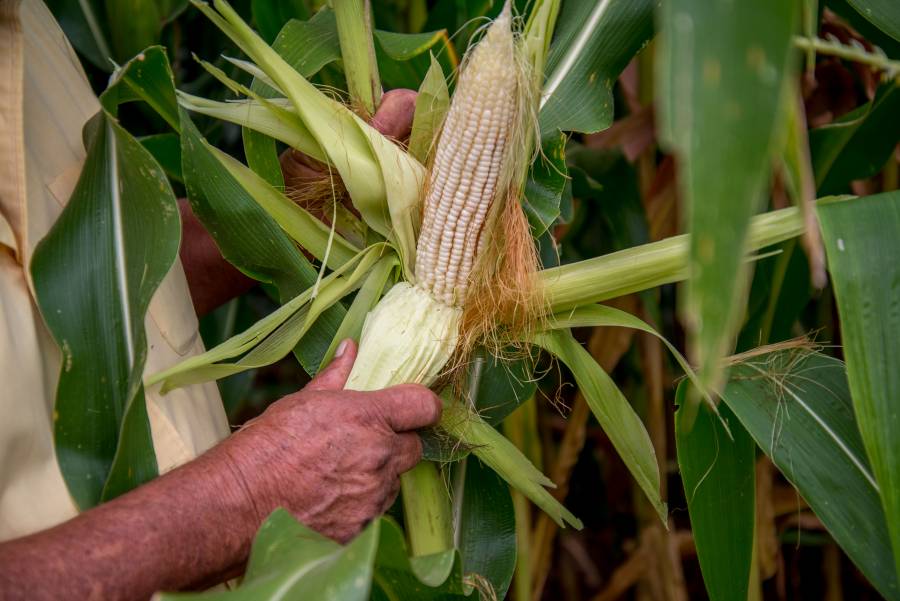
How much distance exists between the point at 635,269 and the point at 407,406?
0.79 feet

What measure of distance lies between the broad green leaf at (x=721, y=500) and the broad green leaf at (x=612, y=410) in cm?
4

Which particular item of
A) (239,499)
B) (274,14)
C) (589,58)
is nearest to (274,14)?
(274,14)

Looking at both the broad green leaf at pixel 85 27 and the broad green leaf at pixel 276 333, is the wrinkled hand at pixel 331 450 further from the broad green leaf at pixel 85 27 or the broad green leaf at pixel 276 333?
the broad green leaf at pixel 85 27

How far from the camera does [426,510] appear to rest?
2.69 ft

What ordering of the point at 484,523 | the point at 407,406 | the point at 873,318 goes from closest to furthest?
the point at 873,318 → the point at 407,406 → the point at 484,523

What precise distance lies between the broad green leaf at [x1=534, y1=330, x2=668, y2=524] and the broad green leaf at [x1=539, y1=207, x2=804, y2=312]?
4 cm

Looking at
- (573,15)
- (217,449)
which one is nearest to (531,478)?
Result: (217,449)

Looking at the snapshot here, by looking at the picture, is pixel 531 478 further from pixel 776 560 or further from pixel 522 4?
pixel 776 560

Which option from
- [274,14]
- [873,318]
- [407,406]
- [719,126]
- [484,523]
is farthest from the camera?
[274,14]

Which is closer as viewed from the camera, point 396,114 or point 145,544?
point 145,544

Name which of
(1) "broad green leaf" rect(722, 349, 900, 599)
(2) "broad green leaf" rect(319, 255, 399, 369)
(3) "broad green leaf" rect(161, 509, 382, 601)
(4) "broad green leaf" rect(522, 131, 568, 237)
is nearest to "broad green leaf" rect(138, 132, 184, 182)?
(2) "broad green leaf" rect(319, 255, 399, 369)

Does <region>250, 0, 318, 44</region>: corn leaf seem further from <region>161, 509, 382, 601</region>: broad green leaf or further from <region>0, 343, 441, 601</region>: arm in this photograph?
<region>161, 509, 382, 601</region>: broad green leaf

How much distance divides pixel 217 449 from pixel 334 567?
22 cm

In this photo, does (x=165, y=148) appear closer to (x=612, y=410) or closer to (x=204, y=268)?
(x=204, y=268)
